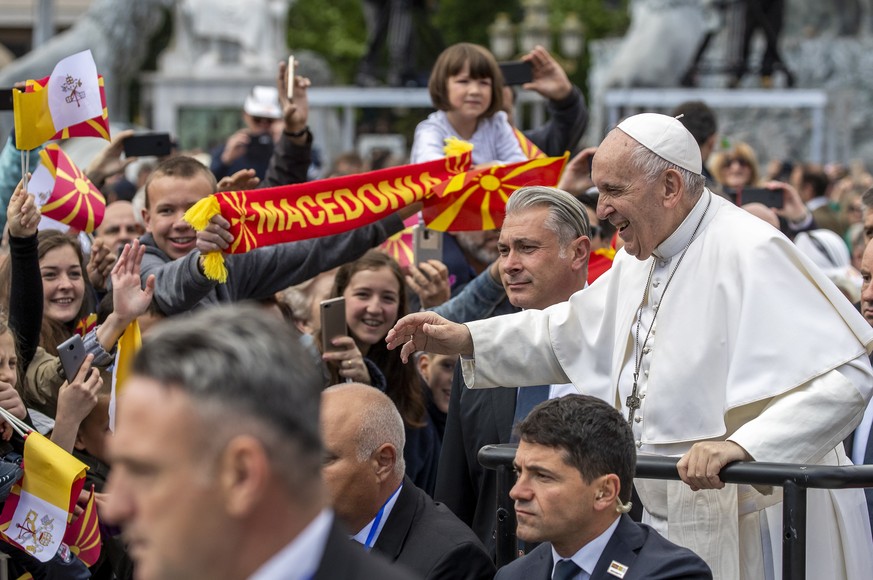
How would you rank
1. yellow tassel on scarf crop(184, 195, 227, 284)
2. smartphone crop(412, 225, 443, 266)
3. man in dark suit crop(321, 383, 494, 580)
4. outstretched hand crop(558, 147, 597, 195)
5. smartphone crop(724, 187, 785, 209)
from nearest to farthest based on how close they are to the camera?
man in dark suit crop(321, 383, 494, 580)
yellow tassel on scarf crop(184, 195, 227, 284)
smartphone crop(412, 225, 443, 266)
outstretched hand crop(558, 147, 597, 195)
smartphone crop(724, 187, 785, 209)

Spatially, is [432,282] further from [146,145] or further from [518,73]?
[146,145]

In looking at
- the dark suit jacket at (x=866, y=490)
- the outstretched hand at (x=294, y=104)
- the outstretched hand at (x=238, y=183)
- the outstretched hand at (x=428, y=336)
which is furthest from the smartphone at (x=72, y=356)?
the dark suit jacket at (x=866, y=490)

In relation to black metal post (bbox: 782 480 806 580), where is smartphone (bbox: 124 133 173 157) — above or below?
above

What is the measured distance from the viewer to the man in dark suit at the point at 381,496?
4.27 metres

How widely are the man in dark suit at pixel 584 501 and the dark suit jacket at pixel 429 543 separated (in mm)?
387

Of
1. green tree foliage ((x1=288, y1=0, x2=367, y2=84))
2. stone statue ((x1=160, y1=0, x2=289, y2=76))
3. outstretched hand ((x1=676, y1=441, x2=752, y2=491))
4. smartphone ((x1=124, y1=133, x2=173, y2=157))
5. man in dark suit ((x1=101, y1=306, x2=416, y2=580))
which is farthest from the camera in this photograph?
green tree foliage ((x1=288, y1=0, x2=367, y2=84))

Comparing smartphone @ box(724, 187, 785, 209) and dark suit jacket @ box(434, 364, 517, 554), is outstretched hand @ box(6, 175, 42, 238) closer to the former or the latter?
dark suit jacket @ box(434, 364, 517, 554)

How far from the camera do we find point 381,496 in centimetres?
438

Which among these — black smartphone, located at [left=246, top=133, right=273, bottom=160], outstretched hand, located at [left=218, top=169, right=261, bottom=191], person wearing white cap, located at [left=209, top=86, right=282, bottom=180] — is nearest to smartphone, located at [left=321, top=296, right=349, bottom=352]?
outstretched hand, located at [left=218, top=169, right=261, bottom=191]

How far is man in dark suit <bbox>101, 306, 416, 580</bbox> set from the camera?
2.10 metres

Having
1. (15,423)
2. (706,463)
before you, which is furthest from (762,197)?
(15,423)

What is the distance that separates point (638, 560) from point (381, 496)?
0.91 metres

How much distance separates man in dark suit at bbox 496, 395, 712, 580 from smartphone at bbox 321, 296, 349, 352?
168cm

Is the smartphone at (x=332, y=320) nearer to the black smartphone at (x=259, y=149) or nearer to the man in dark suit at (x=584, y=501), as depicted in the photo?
the man in dark suit at (x=584, y=501)
